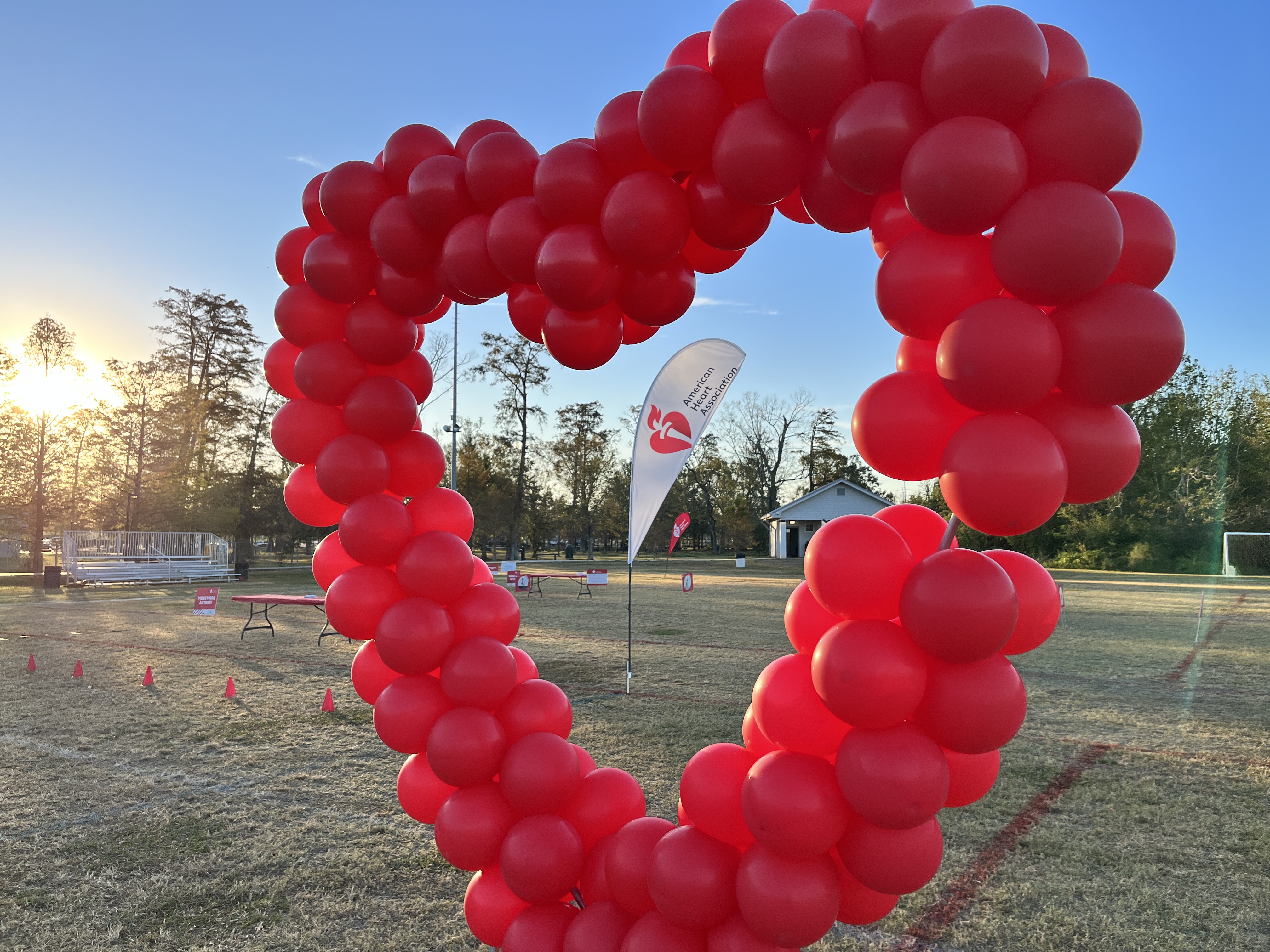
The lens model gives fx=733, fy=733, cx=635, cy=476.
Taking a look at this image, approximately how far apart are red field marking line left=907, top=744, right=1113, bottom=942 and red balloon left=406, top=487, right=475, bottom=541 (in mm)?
2478

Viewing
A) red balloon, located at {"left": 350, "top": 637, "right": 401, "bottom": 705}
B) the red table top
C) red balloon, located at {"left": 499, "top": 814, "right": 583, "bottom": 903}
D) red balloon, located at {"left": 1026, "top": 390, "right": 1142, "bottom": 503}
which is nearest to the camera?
red balloon, located at {"left": 1026, "top": 390, "right": 1142, "bottom": 503}

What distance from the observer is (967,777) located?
1.67 metres

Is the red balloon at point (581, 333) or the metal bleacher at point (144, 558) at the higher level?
the red balloon at point (581, 333)

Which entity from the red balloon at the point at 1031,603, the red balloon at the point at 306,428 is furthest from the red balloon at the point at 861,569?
the red balloon at the point at 306,428

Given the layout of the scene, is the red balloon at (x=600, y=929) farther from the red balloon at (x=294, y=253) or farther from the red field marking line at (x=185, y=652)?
the red field marking line at (x=185, y=652)

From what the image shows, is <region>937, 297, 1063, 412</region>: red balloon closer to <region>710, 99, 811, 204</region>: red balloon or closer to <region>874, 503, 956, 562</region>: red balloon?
<region>874, 503, 956, 562</region>: red balloon

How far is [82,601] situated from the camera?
1805cm

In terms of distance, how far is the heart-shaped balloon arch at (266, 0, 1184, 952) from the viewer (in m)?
1.42

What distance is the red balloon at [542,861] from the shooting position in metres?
2.17

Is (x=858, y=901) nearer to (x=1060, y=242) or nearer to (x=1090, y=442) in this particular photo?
(x=1090, y=442)

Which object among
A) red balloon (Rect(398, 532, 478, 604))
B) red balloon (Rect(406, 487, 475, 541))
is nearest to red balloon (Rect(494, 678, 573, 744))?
red balloon (Rect(398, 532, 478, 604))

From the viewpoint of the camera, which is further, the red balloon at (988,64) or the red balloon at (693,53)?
the red balloon at (693,53)

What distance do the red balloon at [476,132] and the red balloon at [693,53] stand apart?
2.03 feet

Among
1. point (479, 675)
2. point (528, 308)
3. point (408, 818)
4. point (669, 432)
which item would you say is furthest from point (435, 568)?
point (669, 432)
